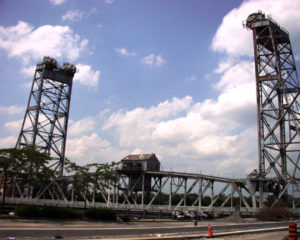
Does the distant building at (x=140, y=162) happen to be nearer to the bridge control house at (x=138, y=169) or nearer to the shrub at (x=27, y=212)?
the bridge control house at (x=138, y=169)

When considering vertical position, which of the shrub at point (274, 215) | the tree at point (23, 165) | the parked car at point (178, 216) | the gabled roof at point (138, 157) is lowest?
the parked car at point (178, 216)

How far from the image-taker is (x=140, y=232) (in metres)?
19.9

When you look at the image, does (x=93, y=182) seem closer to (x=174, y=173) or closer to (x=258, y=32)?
(x=174, y=173)

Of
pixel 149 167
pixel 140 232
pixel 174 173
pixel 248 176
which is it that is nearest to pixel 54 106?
pixel 149 167

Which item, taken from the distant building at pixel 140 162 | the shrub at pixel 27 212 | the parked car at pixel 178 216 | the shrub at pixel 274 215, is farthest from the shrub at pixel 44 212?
the distant building at pixel 140 162

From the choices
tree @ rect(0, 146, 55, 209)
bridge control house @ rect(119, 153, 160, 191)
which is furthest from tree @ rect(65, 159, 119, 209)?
bridge control house @ rect(119, 153, 160, 191)

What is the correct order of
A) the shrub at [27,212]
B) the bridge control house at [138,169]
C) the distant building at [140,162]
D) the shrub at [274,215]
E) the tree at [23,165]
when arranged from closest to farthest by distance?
the shrub at [27,212]
the tree at [23,165]
the shrub at [274,215]
the bridge control house at [138,169]
the distant building at [140,162]

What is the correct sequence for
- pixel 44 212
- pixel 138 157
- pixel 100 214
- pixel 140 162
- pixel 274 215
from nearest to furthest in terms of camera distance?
pixel 44 212 < pixel 100 214 < pixel 274 215 < pixel 140 162 < pixel 138 157

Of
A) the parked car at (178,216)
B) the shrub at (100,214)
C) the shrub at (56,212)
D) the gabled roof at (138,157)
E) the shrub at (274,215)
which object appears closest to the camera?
the shrub at (56,212)

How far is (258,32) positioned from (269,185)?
1222 inches

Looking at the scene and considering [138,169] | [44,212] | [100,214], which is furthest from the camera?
[138,169]

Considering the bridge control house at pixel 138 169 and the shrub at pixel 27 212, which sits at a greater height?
the bridge control house at pixel 138 169

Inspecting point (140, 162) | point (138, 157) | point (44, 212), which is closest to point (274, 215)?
point (140, 162)

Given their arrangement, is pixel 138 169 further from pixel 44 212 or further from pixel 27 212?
pixel 27 212
